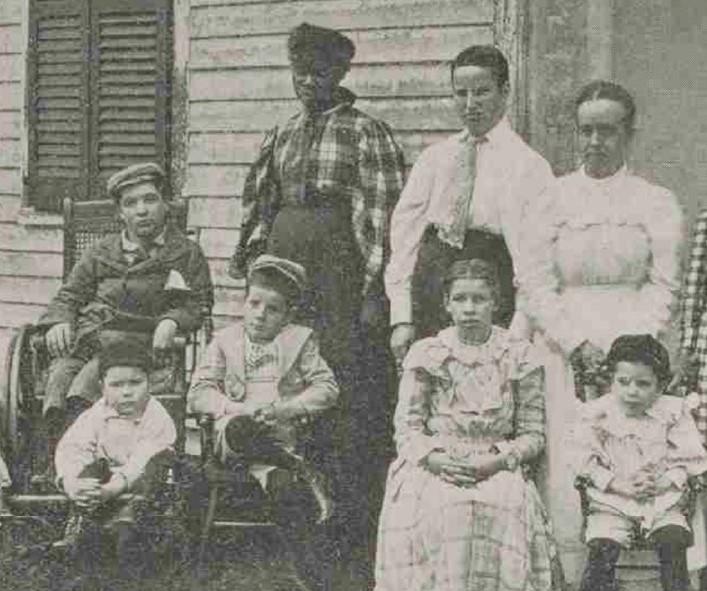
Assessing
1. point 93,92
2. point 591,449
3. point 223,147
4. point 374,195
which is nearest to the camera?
point 591,449

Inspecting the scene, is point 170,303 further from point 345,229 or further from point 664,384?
point 664,384

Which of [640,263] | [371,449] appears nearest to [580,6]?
[640,263]

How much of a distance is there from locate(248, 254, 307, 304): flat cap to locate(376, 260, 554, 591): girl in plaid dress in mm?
705

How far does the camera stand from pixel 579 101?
16.9 feet

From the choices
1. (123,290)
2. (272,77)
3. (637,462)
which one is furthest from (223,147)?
(637,462)

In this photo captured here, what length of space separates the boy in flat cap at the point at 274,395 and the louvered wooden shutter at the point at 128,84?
2983 mm

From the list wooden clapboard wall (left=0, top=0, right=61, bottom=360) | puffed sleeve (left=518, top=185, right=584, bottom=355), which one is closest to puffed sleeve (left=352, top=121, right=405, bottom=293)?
puffed sleeve (left=518, top=185, right=584, bottom=355)

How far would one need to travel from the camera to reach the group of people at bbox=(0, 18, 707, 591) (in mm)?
4801

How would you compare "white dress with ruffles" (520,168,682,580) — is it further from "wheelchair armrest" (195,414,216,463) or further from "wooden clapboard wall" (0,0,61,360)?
"wooden clapboard wall" (0,0,61,360)

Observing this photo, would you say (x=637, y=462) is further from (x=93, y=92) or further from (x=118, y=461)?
(x=93, y=92)

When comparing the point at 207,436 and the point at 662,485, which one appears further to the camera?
the point at 207,436

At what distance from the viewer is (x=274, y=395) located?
5598 millimetres

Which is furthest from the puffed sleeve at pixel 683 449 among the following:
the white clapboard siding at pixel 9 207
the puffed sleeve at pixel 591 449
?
the white clapboard siding at pixel 9 207

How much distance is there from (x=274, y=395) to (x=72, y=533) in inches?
34.4
